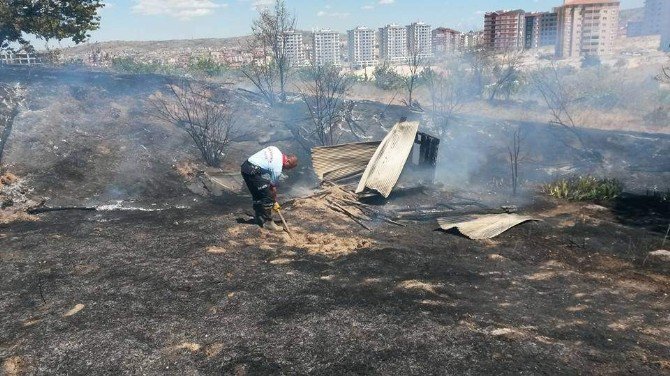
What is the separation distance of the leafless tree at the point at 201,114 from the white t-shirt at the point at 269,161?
4.70m

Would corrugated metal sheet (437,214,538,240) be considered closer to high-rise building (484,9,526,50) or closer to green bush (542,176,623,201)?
green bush (542,176,623,201)

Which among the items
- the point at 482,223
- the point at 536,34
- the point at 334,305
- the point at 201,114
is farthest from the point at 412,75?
the point at 536,34

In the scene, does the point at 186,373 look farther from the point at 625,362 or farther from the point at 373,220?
the point at 373,220

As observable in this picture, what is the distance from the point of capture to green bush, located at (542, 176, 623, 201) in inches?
368

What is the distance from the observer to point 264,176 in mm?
7207

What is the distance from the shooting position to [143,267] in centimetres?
579

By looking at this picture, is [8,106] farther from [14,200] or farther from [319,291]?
[319,291]

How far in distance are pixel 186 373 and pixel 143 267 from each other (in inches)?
98.0

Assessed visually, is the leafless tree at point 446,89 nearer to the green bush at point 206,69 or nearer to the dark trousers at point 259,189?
the green bush at point 206,69

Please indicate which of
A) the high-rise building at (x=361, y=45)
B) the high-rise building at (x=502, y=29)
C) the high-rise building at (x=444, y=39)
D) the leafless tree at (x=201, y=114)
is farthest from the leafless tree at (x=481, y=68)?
the high-rise building at (x=361, y=45)

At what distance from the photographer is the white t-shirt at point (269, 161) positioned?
7.05 metres

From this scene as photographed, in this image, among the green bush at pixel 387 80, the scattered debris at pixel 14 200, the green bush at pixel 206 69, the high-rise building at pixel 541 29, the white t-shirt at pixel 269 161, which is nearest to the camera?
the white t-shirt at pixel 269 161

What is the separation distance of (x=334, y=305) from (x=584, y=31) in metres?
47.9

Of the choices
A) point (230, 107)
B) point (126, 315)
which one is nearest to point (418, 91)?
point (230, 107)
